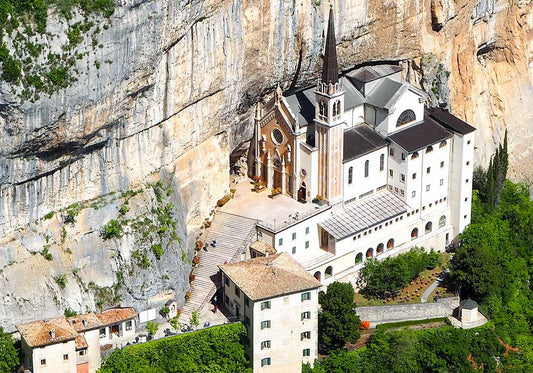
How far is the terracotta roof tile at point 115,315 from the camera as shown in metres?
99.1

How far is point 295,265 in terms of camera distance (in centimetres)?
10256

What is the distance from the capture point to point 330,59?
106750 millimetres

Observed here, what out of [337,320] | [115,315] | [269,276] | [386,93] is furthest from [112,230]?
[386,93]

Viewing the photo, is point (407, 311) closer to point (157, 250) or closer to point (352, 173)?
point (352, 173)

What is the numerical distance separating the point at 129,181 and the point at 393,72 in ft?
90.0

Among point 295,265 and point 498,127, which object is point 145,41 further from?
point 498,127

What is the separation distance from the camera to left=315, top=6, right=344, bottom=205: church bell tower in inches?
4208

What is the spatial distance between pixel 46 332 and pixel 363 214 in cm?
3053

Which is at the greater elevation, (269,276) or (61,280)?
(269,276)

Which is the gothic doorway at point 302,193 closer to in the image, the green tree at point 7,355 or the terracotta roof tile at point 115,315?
the terracotta roof tile at point 115,315

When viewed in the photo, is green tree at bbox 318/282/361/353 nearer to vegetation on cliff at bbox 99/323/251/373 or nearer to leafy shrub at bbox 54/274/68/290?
vegetation on cliff at bbox 99/323/251/373

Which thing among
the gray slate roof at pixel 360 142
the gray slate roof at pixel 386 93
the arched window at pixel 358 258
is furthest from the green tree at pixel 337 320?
the gray slate roof at pixel 386 93

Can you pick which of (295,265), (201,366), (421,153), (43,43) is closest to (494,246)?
(421,153)

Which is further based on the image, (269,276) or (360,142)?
(360,142)
